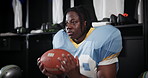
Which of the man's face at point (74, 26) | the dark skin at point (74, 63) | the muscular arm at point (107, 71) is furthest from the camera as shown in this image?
the man's face at point (74, 26)

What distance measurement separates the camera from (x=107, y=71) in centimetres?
125

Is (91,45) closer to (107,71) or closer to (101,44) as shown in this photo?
(101,44)

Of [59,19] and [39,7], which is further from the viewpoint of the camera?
[39,7]

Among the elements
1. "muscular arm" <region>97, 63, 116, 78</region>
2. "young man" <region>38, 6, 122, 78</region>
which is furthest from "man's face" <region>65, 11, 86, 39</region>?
"muscular arm" <region>97, 63, 116, 78</region>

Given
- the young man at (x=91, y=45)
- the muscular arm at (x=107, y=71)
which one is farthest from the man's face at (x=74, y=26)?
the muscular arm at (x=107, y=71)

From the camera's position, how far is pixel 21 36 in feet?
8.24

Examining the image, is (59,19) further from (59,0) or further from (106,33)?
(106,33)

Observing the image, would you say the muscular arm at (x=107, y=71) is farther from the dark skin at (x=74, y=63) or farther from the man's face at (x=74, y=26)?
the man's face at (x=74, y=26)

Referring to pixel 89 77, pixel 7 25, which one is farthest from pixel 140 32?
pixel 7 25

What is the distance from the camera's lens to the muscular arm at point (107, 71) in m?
1.24

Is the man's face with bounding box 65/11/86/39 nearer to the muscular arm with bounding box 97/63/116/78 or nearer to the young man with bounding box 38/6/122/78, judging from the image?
the young man with bounding box 38/6/122/78

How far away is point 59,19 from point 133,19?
885mm

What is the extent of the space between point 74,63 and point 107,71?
0.33 metres

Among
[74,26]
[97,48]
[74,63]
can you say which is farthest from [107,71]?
[74,26]
